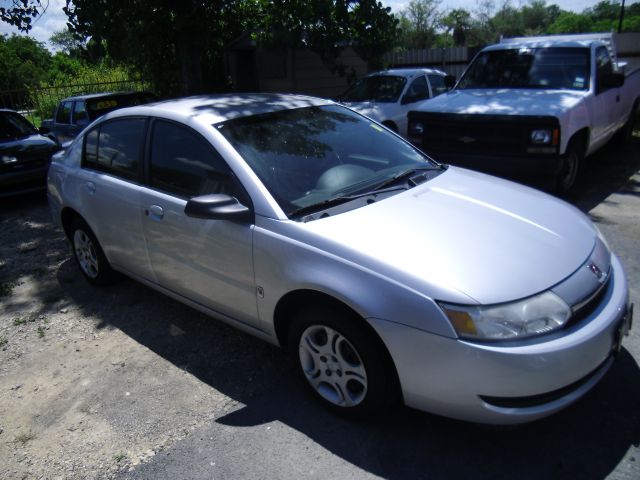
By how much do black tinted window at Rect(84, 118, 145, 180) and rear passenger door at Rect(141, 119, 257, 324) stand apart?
218 millimetres

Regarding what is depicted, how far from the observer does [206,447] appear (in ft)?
9.46

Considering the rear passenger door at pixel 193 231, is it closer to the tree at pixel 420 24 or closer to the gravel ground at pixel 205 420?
the gravel ground at pixel 205 420

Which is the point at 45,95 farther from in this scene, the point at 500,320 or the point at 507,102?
the point at 500,320

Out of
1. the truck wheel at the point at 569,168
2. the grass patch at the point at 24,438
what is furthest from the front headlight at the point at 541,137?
the grass patch at the point at 24,438

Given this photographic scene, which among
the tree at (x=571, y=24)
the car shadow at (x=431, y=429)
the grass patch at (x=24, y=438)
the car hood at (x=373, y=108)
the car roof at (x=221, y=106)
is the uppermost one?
the tree at (x=571, y=24)

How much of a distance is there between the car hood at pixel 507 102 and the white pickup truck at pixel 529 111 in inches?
0.4

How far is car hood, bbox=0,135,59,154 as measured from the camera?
8.20 m

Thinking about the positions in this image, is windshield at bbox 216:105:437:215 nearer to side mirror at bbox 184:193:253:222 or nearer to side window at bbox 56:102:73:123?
side mirror at bbox 184:193:253:222

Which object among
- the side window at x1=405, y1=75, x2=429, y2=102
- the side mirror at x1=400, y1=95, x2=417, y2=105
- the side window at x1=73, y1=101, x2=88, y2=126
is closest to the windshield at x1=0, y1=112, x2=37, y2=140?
the side window at x1=73, y1=101, x2=88, y2=126

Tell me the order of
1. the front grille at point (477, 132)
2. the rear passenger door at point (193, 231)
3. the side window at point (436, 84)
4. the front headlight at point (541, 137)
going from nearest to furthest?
the rear passenger door at point (193, 231)
the front headlight at point (541, 137)
the front grille at point (477, 132)
the side window at point (436, 84)

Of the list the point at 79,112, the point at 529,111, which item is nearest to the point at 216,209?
the point at 529,111

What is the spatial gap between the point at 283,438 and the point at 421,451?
728mm

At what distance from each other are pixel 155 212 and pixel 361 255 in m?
1.73

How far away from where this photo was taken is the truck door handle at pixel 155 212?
3.67 meters
